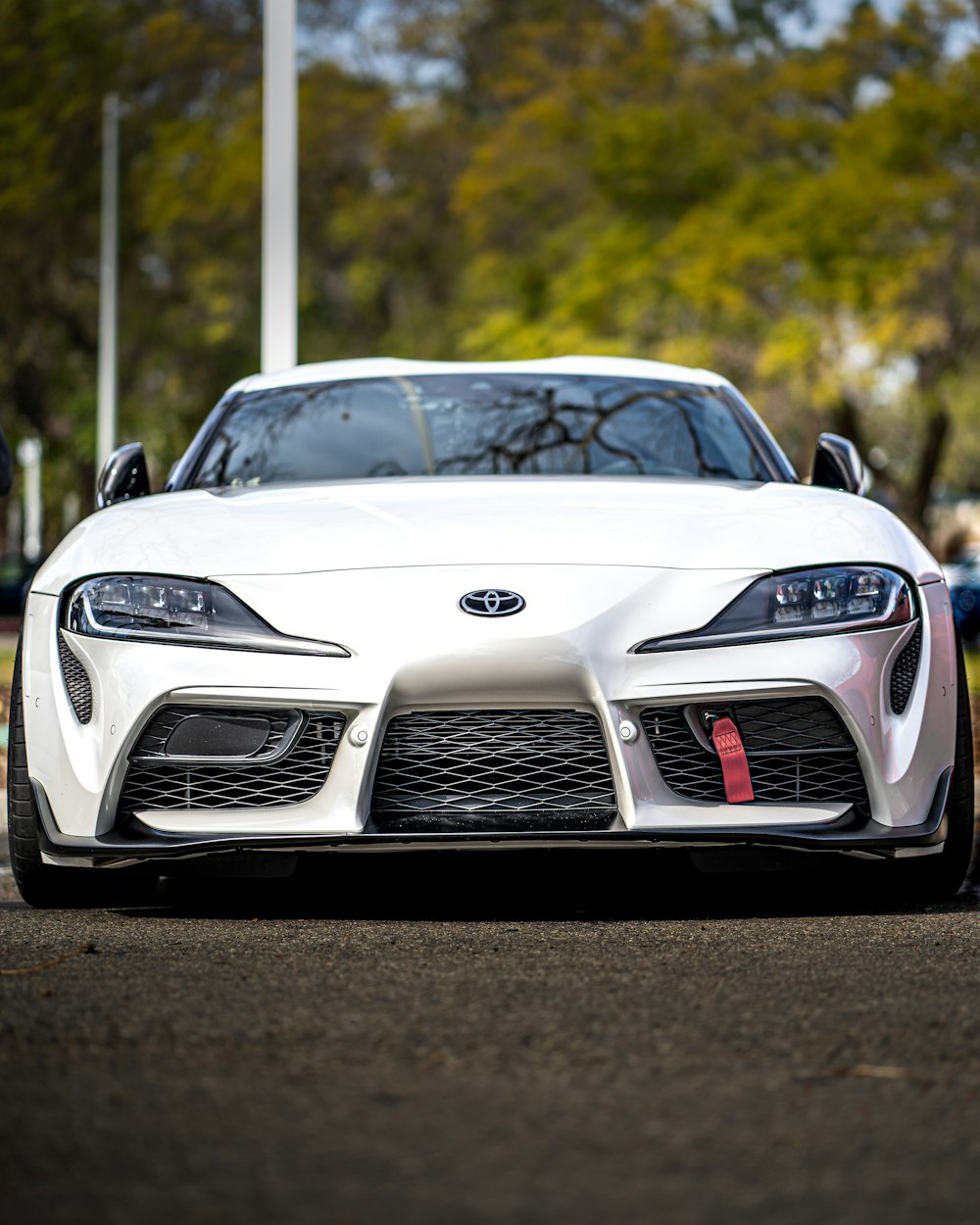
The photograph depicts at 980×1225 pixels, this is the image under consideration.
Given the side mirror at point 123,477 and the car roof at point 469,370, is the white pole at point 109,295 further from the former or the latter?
the side mirror at point 123,477

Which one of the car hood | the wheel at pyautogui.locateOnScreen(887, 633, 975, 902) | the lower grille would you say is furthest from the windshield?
the lower grille

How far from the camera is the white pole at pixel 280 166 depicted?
11461 mm

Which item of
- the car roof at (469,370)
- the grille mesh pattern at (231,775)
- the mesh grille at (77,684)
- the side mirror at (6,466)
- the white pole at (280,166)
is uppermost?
the white pole at (280,166)

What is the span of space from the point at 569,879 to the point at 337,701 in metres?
1.30

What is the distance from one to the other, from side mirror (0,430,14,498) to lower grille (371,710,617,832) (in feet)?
7.65

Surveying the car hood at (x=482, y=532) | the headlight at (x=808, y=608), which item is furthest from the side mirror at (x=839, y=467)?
the headlight at (x=808, y=608)

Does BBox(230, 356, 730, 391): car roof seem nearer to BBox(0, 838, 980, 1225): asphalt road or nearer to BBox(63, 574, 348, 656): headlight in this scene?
BBox(63, 574, 348, 656): headlight

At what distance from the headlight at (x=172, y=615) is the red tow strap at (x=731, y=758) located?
33.0 inches

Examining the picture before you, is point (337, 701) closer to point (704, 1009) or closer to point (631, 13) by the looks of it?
point (704, 1009)

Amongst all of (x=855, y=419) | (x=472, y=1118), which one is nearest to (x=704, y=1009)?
(x=472, y=1118)

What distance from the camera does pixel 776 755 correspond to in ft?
14.4

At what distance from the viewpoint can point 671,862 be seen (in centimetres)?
571

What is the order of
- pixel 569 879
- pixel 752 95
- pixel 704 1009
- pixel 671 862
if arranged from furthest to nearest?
pixel 752 95 → pixel 671 862 → pixel 569 879 → pixel 704 1009

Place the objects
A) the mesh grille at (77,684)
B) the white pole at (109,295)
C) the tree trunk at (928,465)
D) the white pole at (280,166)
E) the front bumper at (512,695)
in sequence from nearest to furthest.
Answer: the front bumper at (512,695), the mesh grille at (77,684), the white pole at (280,166), the white pole at (109,295), the tree trunk at (928,465)
